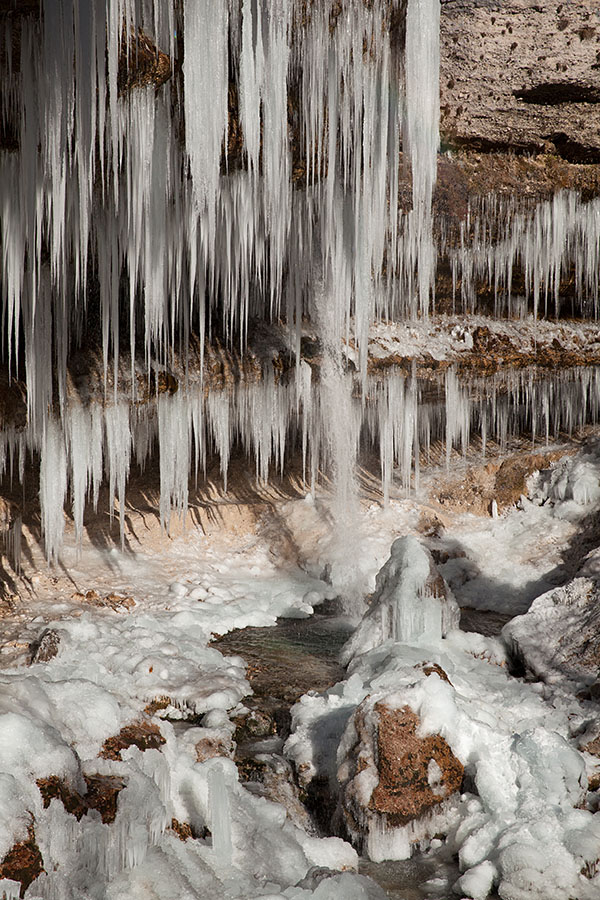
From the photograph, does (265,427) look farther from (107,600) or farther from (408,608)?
(408,608)

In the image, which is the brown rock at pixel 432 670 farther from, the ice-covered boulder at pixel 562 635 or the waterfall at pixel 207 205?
the waterfall at pixel 207 205

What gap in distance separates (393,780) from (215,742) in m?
1.55

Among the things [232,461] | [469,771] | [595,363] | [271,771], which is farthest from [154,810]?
[595,363]

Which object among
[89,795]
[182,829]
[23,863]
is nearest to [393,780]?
[182,829]

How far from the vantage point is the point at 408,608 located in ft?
25.6

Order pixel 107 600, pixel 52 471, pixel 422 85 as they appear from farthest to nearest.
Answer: pixel 107 600 → pixel 52 471 → pixel 422 85

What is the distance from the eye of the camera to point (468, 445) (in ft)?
51.1

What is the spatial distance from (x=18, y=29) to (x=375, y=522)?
30.3 ft

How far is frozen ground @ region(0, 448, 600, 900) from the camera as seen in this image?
3801 mm

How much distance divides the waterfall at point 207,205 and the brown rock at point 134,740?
3.30 meters

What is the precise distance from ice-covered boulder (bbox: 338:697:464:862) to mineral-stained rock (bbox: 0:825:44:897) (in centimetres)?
207

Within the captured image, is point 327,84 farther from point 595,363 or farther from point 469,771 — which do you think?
point 595,363

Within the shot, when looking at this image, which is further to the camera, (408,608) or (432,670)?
(408,608)

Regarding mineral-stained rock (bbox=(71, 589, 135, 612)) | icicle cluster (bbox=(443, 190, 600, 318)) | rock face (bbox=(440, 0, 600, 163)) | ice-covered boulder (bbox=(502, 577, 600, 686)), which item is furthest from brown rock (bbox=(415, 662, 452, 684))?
icicle cluster (bbox=(443, 190, 600, 318))
